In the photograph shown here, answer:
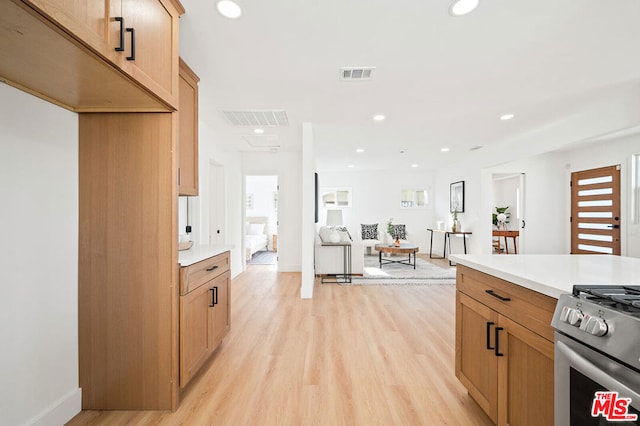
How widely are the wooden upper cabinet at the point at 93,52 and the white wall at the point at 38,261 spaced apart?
0.17 metres

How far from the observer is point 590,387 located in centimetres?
85

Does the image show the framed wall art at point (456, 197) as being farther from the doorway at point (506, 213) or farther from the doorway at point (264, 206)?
the doorway at point (264, 206)

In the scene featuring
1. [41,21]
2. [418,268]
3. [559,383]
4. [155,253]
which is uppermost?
[41,21]

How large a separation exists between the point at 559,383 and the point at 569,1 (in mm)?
2108

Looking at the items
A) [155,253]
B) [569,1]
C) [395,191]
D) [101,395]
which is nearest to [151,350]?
[101,395]

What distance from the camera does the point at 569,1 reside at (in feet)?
5.45

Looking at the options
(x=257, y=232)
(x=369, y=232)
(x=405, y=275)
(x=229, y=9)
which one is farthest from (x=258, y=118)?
(x=257, y=232)

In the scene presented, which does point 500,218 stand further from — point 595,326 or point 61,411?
point 61,411

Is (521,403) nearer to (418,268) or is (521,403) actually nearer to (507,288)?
(507,288)

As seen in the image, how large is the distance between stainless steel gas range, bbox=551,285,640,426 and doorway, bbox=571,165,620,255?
5.69 m

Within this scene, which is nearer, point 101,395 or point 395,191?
point 101,395

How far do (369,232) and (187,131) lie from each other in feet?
20.2

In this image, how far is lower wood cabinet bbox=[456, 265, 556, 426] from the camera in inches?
42.8

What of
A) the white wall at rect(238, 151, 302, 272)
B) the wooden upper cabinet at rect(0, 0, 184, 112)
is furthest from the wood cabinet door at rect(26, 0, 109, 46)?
the white wall at rect(238, 151, 302, 272)
